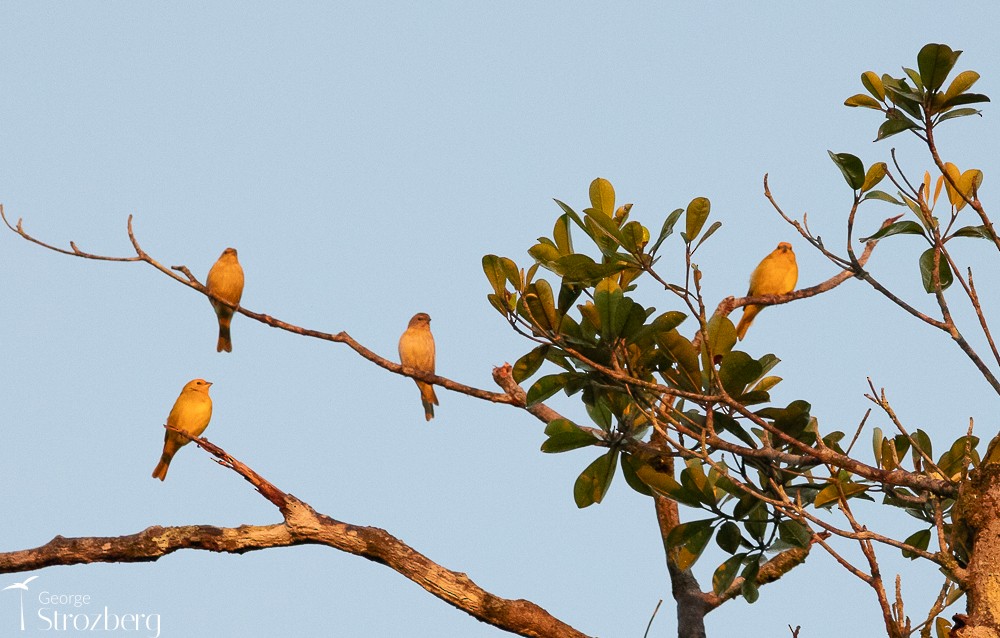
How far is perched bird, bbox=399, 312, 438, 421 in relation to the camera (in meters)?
10.8

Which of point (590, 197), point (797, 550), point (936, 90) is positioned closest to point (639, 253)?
point (590, 197)

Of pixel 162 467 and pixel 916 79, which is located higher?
pixel 162 467

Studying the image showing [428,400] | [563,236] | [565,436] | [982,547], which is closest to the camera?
[982,547]

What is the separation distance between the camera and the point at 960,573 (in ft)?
10.4

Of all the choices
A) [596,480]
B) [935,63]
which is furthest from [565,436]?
[935,63]

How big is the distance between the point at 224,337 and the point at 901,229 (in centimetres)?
814

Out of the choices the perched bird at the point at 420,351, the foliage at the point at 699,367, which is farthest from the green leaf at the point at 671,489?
the perched bird at the point at 420,351

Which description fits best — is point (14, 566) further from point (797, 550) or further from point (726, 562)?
point (797, 550)

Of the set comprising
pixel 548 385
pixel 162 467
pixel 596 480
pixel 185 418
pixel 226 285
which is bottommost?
pixel 596 480

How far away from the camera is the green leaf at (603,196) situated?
480 cm

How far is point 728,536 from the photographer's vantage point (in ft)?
14.7

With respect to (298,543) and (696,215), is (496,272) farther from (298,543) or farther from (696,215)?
(298,543)

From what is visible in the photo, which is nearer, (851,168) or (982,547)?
(982,547)

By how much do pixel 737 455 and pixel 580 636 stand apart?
851mm
